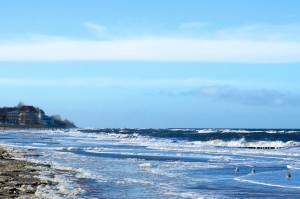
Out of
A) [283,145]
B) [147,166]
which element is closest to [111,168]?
[147,166]

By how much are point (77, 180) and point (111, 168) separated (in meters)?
6.51

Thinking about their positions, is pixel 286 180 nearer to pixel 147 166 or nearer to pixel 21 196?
pixel 147 166

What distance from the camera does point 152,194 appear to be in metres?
19.0

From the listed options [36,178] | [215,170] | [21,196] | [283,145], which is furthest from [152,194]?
[283,145]

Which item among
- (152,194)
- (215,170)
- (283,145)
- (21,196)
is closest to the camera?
(21,196)

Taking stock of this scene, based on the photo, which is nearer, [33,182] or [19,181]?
[33,182]

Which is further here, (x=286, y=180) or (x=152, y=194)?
(x=286, y=180)

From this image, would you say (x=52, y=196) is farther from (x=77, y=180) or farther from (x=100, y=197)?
(x=77, y=180)

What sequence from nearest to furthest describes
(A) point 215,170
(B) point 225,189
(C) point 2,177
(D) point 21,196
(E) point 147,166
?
(D) point 21,196, (B) point 225,189, (C) point 2,177, (A) point 215,170, (E) point 147,166


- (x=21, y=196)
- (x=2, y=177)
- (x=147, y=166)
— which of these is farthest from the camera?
(x=147, y=166)

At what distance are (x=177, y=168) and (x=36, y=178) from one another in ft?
31.7

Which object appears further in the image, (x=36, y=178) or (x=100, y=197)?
(x=36, y=178)

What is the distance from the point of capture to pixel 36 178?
23.0 m

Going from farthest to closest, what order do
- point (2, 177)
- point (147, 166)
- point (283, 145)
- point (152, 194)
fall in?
point (283, 145) → point (147, 166) → point (2, 177) → point (152, 194)
